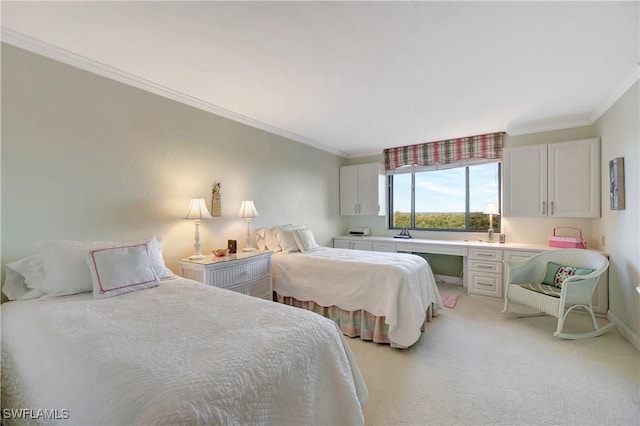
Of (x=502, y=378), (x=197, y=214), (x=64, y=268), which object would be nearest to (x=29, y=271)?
(x=64, y=268)

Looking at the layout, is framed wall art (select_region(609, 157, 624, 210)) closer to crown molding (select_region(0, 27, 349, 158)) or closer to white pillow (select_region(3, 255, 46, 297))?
crown molding (select_region(0, 27, 349, 158))

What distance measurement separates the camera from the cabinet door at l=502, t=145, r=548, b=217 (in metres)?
3.70

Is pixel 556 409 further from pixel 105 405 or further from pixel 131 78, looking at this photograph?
pixel 131 78

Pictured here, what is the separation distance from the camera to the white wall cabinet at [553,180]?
3.39 meters

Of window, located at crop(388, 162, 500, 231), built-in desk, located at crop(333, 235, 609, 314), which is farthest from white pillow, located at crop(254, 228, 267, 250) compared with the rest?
window, located at crop(388, 162, 500, 231)

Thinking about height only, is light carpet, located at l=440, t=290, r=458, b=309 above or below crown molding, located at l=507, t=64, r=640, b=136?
below

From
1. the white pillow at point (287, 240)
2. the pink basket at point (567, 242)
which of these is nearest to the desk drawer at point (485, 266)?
the pink basket at point (567, 242)

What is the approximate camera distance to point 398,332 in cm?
250

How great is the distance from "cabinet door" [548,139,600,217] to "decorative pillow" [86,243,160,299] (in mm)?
4713

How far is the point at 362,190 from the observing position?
5242 millimetres

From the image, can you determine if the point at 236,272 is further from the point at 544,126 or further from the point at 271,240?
the point at 544,126

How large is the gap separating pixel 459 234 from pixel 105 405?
4.80 m

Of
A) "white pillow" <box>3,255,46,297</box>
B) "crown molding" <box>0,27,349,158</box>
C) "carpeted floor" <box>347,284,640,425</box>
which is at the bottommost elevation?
"carpeted floor" <box>347,284,640,425</box>

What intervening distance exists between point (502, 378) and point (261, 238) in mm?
2870
